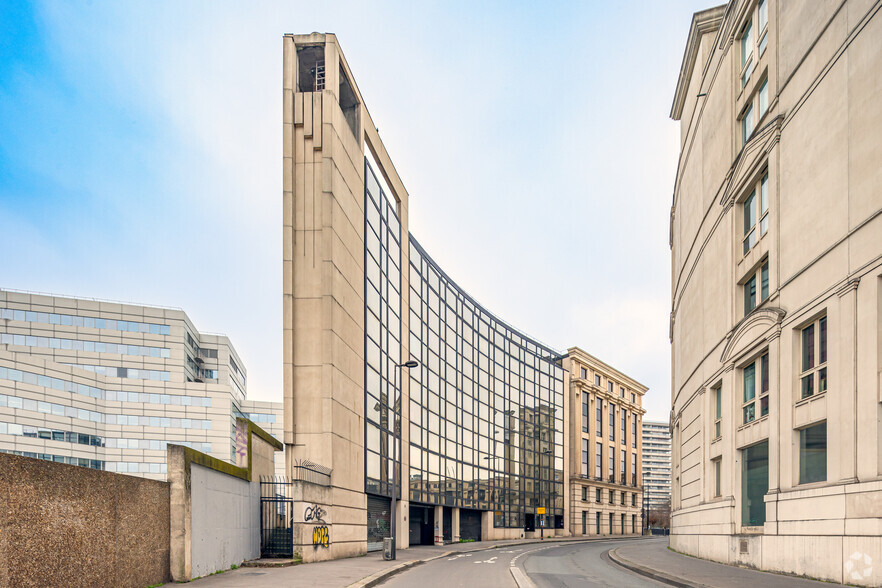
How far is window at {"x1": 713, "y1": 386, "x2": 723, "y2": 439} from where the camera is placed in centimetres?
2955

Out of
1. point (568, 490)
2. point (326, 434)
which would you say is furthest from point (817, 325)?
point (568, 490)

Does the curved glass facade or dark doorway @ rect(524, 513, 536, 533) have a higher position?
the curved glass facade

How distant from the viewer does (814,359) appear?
1966cm

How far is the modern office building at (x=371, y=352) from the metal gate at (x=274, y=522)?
1.30 m

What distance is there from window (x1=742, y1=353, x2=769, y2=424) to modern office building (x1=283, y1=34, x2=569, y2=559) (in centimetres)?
1334

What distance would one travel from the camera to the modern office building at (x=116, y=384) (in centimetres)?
6838

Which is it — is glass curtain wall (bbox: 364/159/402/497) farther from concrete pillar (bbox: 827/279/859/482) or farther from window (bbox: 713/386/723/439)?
concrete pillar (bbox: 827/279/859/482)

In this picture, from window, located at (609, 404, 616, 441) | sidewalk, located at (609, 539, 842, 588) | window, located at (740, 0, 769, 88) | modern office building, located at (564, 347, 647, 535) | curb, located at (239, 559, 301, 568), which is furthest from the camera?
window, located at (609, 404, 616, 441)

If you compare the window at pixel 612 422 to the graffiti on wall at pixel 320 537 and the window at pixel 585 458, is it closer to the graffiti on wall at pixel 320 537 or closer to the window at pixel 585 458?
the window at pixel 585 458

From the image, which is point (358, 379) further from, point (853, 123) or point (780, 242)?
point (853, 123)

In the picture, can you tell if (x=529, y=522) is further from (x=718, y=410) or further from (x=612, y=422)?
(x=718, y=410)

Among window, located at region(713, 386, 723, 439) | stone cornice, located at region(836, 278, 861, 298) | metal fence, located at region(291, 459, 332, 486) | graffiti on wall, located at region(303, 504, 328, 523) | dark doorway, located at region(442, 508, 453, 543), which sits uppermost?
stone cornice, located at region(836, 278, 861, 298)

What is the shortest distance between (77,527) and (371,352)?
72.1 ft

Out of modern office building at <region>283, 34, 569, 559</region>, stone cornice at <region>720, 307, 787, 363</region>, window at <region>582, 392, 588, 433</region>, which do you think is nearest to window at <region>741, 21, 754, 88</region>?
stone cornice at <region>720, 307, 787, 363</region>
